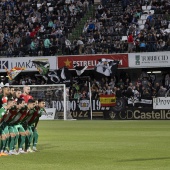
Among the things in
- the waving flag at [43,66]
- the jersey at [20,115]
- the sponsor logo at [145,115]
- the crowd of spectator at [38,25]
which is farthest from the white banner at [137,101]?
the jersey at [20,115]

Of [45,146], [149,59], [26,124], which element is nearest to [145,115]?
[149,59]

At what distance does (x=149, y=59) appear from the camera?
4378 cm

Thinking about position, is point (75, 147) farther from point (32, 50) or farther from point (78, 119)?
point (32, 50)

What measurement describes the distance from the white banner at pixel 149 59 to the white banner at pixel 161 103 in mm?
4425

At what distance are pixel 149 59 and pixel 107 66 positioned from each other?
2979 millimetres

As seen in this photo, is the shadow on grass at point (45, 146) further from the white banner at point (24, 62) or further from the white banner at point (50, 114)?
the white banner at point (24, 62)

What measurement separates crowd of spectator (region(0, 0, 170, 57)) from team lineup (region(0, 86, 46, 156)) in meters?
25.8

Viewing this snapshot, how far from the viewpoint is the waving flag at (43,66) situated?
146ft

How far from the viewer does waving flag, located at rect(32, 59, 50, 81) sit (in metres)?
44.4

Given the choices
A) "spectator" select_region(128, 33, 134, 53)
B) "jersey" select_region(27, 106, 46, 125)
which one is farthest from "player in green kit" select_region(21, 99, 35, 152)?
"spectator" select_region(128, 33, 134, 53)

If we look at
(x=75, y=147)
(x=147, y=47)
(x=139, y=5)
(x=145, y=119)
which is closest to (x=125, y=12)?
(x=139, y=5)

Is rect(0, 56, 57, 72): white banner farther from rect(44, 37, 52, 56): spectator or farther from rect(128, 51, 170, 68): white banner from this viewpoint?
rect(128, 51, 170, 68): white banner

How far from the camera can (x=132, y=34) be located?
146 feet

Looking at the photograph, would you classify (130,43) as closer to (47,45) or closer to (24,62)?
(47,45)
